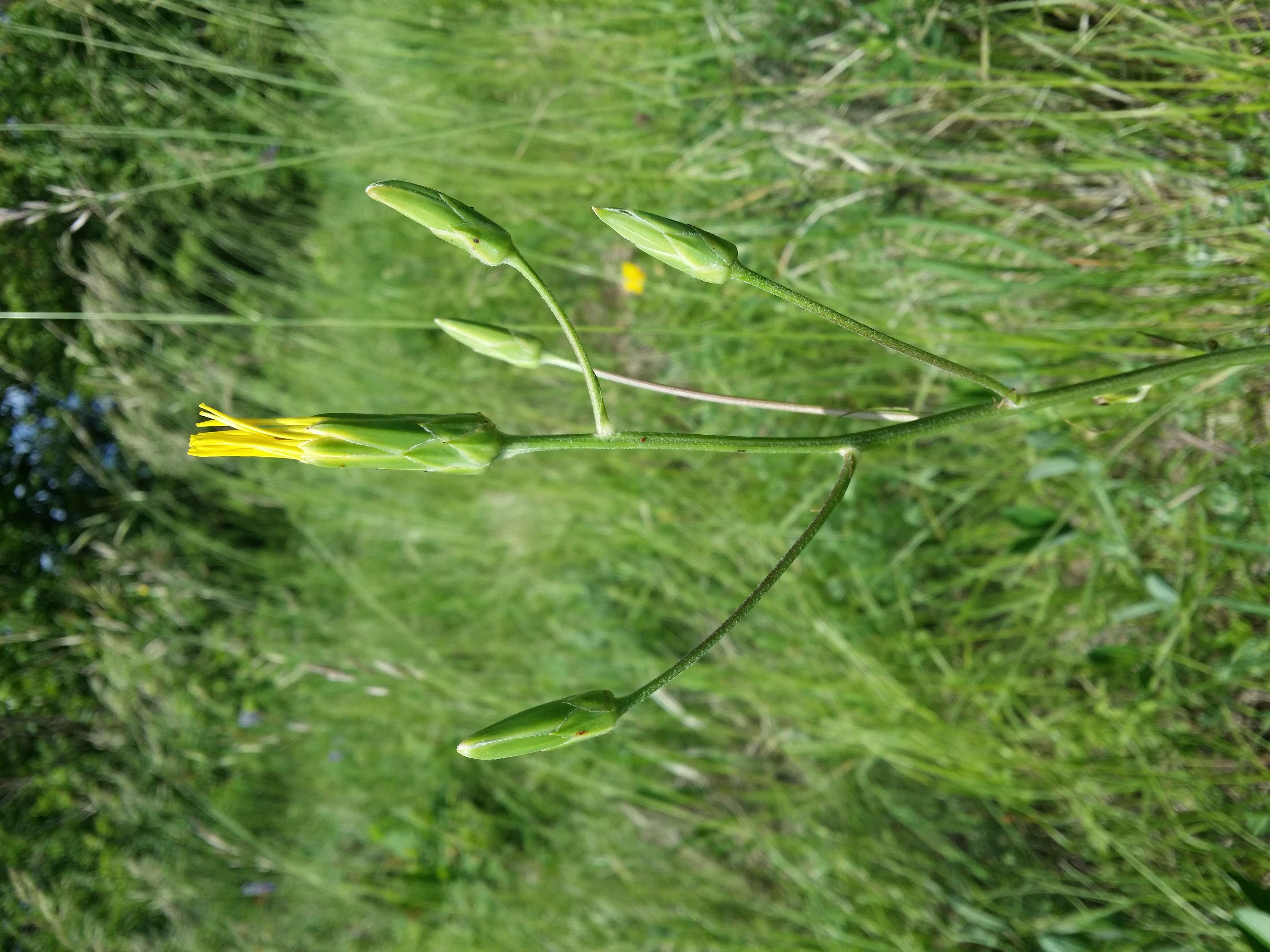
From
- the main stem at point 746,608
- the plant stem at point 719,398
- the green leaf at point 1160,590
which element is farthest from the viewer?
the green leaf at point 1160,590

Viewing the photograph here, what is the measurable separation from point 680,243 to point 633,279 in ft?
4.02

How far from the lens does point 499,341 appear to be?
0.93 meters

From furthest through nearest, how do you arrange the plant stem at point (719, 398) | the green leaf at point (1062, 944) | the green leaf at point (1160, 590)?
1. the green leaf at point (1062, 944)
2. the green leaf at point (1160, 590)
3. the plant stem at point (719, 398)

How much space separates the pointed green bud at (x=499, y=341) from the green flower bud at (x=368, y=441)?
167mm

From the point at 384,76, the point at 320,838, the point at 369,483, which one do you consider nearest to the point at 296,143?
the point at 384,76

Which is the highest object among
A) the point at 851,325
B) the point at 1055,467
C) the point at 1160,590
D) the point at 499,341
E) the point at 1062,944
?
the point at 851,325

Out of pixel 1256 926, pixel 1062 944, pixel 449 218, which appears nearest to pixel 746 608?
pixel 449 218

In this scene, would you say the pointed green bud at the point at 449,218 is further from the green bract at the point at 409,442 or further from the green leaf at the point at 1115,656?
the green leaf at the point at 1115,656

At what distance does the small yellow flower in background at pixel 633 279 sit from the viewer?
1939 millimetres

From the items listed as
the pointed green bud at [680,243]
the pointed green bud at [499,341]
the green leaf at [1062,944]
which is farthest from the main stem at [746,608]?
the green leaf at [1062,944]

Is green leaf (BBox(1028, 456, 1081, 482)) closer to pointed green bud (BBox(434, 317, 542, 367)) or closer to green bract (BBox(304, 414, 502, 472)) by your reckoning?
pointed green bud (BBox(434, 317, 542, 367))

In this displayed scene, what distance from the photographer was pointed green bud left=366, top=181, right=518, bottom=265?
80 centimetres

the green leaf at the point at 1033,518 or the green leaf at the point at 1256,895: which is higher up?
the green leaf at the point at 1033,518

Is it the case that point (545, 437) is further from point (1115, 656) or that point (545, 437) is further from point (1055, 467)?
point (1115, 656)
